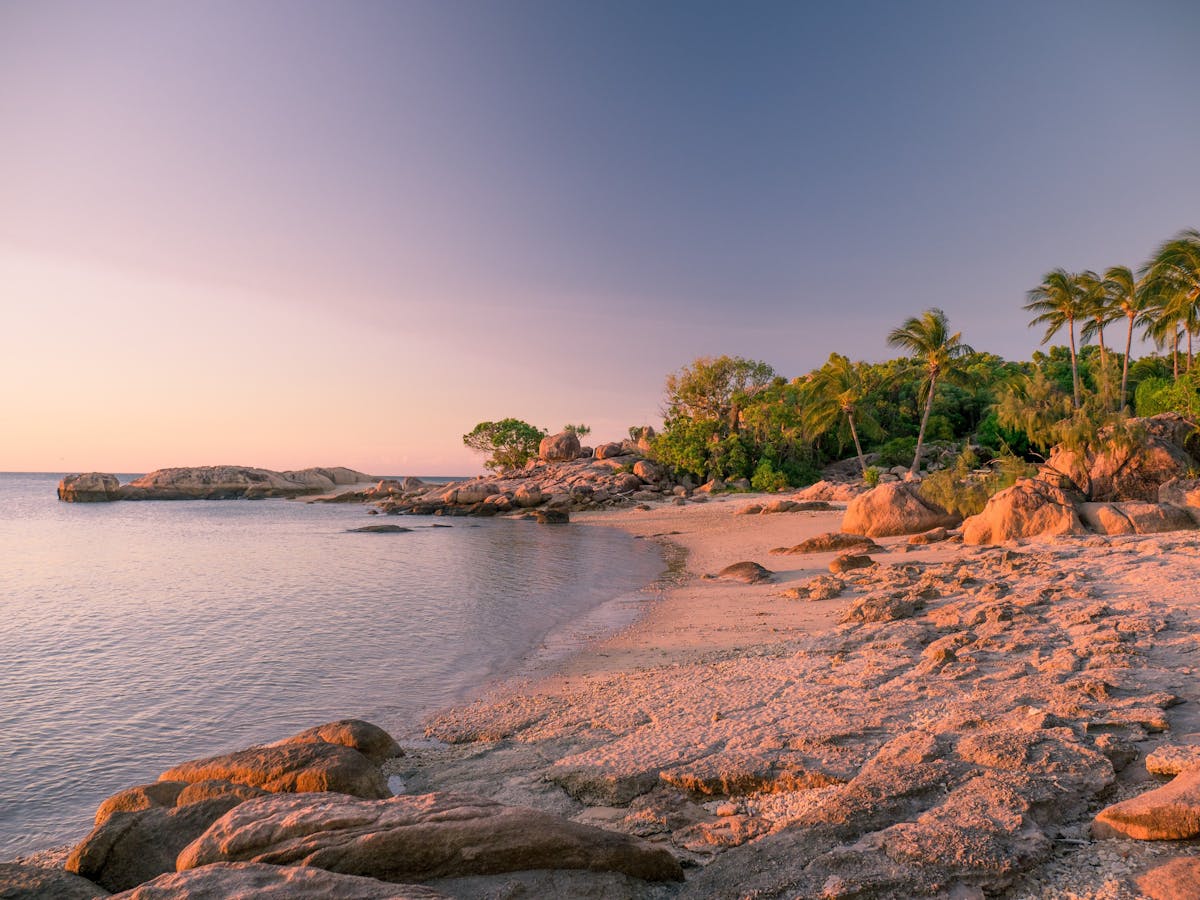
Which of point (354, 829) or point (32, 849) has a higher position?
point (354, 829)

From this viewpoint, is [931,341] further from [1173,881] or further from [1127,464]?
[1173,881]

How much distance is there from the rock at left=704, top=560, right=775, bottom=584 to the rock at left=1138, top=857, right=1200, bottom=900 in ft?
40.9

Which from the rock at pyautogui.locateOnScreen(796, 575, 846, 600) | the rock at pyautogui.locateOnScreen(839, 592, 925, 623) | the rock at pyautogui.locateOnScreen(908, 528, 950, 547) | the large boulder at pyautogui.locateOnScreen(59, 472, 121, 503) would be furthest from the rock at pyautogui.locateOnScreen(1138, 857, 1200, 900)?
the large boulder at pyautogui.locateOnScreen(59, 472, 121, 503)

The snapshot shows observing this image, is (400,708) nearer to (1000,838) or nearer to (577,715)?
(577,715)

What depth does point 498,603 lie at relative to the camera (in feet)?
51.8

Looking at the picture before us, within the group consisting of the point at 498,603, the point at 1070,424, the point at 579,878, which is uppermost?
the point at 1070,424

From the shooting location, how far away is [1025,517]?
16.8 metres

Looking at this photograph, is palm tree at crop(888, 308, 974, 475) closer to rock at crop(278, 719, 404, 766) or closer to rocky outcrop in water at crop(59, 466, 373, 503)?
rock at crop(278, 719, 404, 766)

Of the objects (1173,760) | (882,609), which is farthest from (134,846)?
(882,609)

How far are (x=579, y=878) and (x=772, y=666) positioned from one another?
5.41 metres

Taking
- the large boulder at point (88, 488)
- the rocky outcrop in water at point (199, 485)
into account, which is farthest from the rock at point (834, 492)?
the large boulder at point (88, 488)

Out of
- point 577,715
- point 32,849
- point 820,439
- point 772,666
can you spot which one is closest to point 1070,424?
point 772,666

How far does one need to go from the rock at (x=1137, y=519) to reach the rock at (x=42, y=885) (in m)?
20.3

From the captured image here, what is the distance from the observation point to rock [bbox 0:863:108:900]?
376 centimetres
